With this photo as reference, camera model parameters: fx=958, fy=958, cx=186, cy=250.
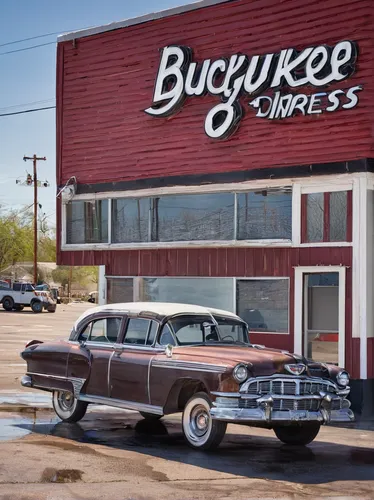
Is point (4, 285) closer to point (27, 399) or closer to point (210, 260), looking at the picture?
point (210, 260)

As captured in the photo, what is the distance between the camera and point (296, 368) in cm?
1162

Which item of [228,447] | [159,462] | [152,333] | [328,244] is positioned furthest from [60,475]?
[328,244]

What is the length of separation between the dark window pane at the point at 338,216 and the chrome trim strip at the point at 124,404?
19.0 ft

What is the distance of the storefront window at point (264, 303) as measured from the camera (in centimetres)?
1764

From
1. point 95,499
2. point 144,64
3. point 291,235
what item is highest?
point 144,64

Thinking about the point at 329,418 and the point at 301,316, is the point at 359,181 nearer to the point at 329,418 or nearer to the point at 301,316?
the point at 301,316

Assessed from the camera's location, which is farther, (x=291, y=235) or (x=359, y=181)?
(x=291, y=235)

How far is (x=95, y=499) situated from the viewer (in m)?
8.50

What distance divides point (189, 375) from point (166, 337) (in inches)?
39.5

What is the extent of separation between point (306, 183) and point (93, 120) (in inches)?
229

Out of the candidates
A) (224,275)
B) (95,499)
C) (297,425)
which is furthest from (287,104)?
(95,499)

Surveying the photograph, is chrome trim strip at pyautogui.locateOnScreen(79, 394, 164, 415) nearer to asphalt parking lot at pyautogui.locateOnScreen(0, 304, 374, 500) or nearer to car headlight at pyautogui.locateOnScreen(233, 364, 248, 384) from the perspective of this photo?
asphalt parking lot at pyautogui.locateOnScreen(0, 304, 374, 500)

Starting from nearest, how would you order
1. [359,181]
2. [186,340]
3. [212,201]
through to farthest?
[186,340], [359,181], [212,201]

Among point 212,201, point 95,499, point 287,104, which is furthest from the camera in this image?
point 212,201
